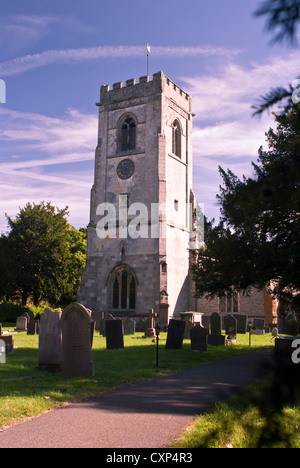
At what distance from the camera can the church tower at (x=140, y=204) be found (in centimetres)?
3139

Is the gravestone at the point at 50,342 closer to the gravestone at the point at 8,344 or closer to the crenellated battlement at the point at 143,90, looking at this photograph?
the gravestone at the point at 8,344

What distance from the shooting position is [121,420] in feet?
19.8

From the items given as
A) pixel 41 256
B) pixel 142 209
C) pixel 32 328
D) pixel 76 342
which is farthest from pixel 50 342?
pixel 41 256

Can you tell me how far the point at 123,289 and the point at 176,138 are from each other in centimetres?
1359

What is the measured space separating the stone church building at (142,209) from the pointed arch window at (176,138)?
84 mm

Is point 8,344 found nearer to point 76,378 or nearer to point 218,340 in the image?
point 76,378

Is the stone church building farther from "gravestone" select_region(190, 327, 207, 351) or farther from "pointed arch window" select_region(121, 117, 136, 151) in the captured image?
"gravestone" select_region(190, 327, 207, 351)

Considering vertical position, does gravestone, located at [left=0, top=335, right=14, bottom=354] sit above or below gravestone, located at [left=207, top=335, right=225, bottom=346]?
above

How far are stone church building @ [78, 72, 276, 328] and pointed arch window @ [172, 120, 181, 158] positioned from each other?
3.3 inches

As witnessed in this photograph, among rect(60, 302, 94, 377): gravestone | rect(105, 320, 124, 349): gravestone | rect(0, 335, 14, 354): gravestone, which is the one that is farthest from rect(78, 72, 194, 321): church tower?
rect(60, 302, 94, 377): gravestone

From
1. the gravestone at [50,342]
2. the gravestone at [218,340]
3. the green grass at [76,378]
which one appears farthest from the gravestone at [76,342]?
the gravestone at [218,340]

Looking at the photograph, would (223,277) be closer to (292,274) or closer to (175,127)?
(292,274)

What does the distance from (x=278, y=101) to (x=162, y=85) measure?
110 ft

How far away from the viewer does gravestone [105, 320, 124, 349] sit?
51.3 ft
